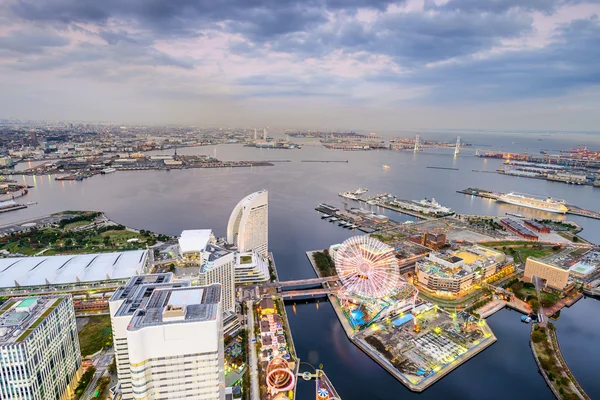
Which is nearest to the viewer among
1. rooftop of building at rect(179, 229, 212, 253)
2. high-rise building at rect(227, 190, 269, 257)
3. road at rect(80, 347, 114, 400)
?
road at rect(80, 347, 114, 400)

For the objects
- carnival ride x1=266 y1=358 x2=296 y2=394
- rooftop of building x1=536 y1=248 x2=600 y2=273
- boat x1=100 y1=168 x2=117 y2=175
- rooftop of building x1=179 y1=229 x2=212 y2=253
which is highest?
rooftop of building x1=179 y1=229 x2=212 y2=253

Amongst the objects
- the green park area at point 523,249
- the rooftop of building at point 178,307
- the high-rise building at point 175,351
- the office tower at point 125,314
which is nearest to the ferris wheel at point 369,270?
the office tower at point 125,314

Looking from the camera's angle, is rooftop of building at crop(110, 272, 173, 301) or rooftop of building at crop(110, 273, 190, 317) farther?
rooftop of building at crop(110, 272, 173, 301)

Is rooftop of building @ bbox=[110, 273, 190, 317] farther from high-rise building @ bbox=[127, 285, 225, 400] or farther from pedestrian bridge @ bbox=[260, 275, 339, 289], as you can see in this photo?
pedestrian bridge @ bbox=[260, 275, 339, 289]

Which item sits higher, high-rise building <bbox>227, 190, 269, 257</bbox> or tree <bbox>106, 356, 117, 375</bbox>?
high-rise building <bbox>227, 190, 269, 257</bbox>

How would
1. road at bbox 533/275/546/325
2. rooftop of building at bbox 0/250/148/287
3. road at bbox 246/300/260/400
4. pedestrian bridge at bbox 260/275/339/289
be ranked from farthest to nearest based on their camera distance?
Answer: pedestrian bridge at bbox 260/275/339/289 → rooftop of building at bbox 0/250/148/287 → road at bbox 533/275/546/325 → road at bbox 246/300/260/400

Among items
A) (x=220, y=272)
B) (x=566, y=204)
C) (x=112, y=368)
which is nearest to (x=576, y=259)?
(x=566, y=204)

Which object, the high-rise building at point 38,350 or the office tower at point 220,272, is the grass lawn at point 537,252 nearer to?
the office tower at point 220,272

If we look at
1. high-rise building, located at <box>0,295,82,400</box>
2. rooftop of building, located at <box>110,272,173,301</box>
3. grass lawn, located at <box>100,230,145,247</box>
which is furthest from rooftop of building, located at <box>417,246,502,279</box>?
grass lawn, located at <box>100,230,145,247</box>
